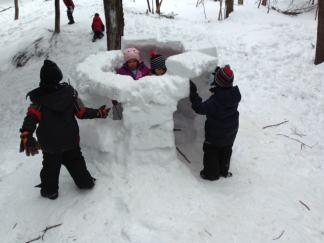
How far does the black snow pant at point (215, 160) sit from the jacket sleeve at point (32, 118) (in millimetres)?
1731

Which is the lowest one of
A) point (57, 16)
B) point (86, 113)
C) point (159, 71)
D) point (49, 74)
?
point (57, 16)

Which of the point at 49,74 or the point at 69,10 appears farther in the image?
the point at 69,10

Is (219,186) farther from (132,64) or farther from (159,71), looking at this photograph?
(132,64)

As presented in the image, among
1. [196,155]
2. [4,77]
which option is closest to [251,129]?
[196,155]

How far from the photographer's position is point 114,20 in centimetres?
627

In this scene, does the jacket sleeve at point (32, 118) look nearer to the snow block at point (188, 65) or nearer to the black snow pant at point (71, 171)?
the black snow pant at point (71, 171)

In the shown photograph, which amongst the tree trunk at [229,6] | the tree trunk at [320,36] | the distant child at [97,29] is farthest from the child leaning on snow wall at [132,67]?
the tree trunk at [229,6]

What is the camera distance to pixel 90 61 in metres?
4.27

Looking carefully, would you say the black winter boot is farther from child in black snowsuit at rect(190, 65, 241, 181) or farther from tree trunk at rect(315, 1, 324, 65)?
tree trunk at rect(315, 1, 324, 65)

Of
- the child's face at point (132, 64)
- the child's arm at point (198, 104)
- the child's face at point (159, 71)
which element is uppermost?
the child's face at point (132, 64)

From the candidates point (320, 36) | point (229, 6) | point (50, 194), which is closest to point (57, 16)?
point (229, 6)

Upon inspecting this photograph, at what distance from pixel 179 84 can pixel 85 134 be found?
3.86 ft

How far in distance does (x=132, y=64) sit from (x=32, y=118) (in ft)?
5.24

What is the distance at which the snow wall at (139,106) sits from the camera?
3.54m
